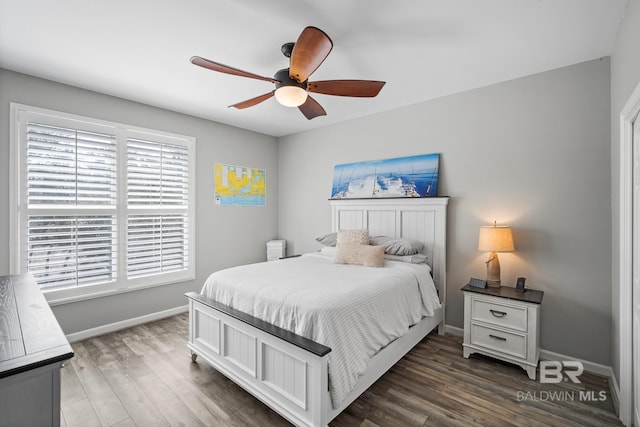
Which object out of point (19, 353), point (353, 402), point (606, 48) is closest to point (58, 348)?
point (19, 353)

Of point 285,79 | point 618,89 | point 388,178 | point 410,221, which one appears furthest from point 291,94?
point 618,89

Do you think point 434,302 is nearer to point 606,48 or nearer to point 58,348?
point 606,48

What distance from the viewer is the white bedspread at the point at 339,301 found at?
1.82 metres

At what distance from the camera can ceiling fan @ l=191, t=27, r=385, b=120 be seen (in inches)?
67.6

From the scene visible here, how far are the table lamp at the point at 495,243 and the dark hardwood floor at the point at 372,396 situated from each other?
0.74 meters

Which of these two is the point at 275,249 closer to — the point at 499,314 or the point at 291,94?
the point at 291,94

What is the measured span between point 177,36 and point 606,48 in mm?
3339

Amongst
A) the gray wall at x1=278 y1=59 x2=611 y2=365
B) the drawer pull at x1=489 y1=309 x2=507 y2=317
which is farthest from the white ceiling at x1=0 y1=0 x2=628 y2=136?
the drawer pull at x1=489 y1=309 x2=507 y2=317

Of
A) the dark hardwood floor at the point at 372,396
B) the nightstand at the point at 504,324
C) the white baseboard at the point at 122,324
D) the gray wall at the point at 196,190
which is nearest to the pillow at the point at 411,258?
the nightstand at the point at 504,324

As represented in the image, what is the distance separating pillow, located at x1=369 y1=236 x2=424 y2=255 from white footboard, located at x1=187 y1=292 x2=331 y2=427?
173 centimetres

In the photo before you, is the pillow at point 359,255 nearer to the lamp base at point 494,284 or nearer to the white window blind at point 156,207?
the lamp base at point 494,284

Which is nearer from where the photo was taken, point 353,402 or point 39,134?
point 353,402

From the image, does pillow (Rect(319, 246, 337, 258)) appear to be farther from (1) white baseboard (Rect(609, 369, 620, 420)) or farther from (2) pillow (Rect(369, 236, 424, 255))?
(1) white baseboard (Rect(609, 369, 620, 420))

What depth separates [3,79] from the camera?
8.79 ft
